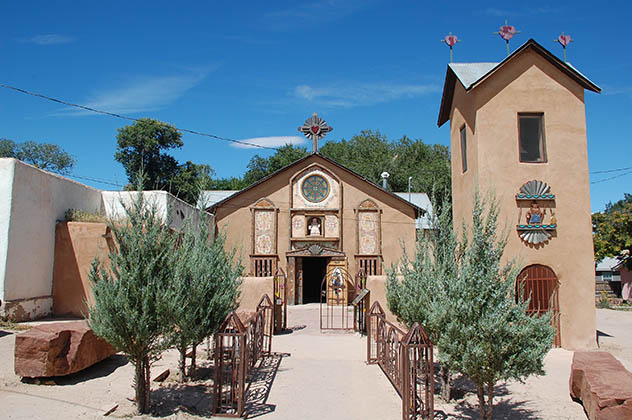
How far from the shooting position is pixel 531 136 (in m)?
14.1

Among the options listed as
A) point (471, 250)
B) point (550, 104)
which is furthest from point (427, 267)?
point (550, 104)

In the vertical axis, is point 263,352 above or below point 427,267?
below

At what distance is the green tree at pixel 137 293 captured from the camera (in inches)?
279

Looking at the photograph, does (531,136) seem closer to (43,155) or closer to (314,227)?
(314,227)

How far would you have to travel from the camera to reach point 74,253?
13.9 m

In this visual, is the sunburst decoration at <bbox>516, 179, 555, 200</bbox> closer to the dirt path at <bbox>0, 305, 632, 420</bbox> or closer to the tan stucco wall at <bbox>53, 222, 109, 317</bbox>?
the dirt path at <bbox>0, 305, 632, 420</bbox>

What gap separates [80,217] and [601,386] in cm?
1388

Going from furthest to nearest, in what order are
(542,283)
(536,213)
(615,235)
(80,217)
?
1. (615,235)
2. (80,217)
3. (536,213)
4. (542,283)

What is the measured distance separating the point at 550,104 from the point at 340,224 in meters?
12.8

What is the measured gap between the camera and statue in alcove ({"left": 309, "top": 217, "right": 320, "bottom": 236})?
82.6 feet

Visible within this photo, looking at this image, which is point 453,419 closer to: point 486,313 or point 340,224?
point 486,313

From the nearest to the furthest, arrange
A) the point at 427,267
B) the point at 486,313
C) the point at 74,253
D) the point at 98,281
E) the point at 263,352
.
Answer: the point at 486,313, the point at 98,281, the point at 427,267, the point at 263,352, the point at 74,253

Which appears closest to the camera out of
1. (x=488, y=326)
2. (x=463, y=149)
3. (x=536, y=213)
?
(x=488, y=326)

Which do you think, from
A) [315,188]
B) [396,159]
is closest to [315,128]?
[315,188]
